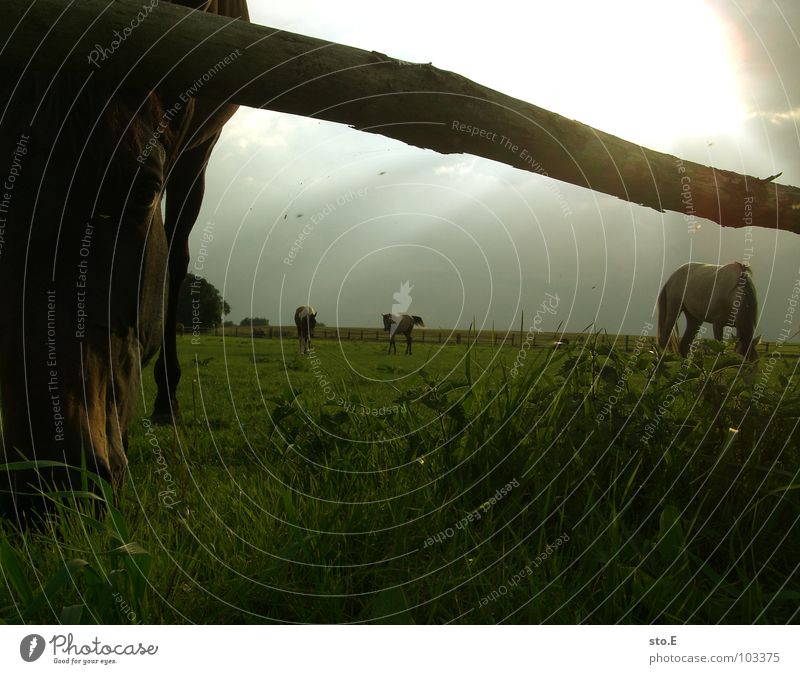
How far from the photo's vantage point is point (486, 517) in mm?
2752

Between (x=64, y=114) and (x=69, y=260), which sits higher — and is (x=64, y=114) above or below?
above

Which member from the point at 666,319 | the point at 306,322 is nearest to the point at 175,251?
the point at 306,322

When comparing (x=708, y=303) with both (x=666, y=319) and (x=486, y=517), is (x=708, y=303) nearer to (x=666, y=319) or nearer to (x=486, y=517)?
(x=666, y=319)

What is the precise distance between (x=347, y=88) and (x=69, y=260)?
1.17 meters

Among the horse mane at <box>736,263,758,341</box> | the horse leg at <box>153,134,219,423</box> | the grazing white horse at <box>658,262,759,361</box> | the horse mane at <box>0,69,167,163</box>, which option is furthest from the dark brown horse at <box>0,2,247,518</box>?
the horse mane at <box>736,263,758,341</box>

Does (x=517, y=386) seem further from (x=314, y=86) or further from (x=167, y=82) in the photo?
(x=167, y=82)

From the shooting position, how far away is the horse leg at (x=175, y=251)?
6.26 metres

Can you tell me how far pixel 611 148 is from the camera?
2797mm

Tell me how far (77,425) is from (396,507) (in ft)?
4.15
